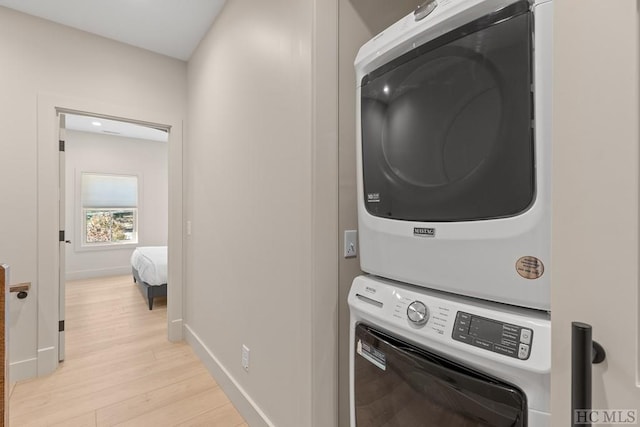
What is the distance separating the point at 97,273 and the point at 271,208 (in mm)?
5741

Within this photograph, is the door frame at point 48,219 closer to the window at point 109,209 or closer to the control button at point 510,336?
the control button at point 510,336

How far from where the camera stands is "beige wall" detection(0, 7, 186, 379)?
7.32ft

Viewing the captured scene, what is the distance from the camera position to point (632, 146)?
0.41m

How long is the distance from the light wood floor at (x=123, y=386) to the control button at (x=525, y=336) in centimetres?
178

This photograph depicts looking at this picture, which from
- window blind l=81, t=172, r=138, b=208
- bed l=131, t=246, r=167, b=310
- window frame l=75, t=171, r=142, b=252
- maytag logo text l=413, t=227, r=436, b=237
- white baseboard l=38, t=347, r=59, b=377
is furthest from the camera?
window blind l=81, t=172, r=138, b=208

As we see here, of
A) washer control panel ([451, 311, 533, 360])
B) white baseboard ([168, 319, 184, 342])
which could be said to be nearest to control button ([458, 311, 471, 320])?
washer control panel ([451, 311, 533, 360])

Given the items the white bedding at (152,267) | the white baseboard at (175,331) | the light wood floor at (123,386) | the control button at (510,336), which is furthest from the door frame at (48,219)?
the control button at (510,336)

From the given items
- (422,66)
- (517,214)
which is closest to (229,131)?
(422,66)

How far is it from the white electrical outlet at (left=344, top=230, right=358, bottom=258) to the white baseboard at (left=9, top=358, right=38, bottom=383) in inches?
109

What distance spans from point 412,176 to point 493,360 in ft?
1.68

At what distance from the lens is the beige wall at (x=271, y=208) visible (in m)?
1.22

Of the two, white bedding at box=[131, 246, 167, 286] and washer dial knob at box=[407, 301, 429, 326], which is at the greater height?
washer dial knob at box=[407, 301, 429, 326]

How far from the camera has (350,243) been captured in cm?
129

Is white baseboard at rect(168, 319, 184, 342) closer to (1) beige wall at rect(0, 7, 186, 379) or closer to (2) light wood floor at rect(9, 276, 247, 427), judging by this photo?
(2) light wood floor at rect(9, 276, 247, 427)
